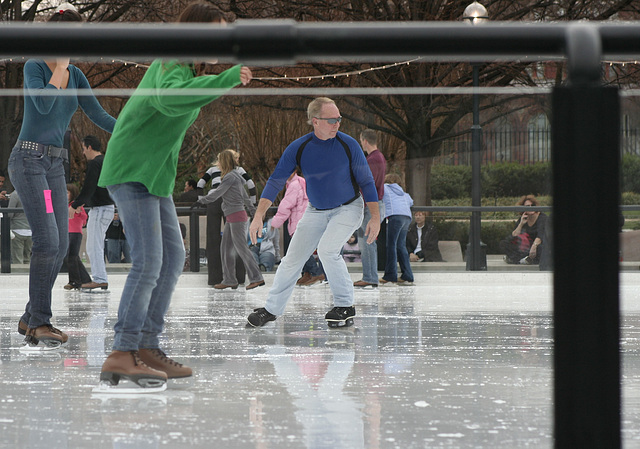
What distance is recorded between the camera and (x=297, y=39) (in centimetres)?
125

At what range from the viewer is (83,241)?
9461 mm

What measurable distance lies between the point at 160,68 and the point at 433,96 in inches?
23.7

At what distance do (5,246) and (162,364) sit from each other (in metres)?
5.26

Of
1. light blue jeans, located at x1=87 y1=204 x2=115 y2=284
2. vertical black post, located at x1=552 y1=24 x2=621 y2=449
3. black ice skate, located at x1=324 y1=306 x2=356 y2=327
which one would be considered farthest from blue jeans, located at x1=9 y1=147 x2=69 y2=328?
vertical black post, located at x1=552 y1=24 x2=621 y2=449

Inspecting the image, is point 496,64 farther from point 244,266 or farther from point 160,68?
point 244,266

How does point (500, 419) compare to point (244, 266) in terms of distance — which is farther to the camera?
point (244, 266)

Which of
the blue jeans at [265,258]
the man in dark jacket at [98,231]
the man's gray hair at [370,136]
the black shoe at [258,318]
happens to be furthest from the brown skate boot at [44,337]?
the blue jeans at [265,258]

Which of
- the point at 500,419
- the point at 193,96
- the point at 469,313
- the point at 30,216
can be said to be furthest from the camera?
the point at 469,313

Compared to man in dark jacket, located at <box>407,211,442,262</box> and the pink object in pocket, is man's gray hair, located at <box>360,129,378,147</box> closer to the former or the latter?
man in dark jacket, located at <box>407,211,442,262</box>

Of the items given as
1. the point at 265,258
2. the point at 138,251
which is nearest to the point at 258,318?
the point at 138,251

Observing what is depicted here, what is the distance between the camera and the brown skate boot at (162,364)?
13.0ft

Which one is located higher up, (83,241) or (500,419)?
(83,241)

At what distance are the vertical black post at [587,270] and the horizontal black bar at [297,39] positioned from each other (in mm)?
81

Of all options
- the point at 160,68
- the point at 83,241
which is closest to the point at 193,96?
the point at 160,68
